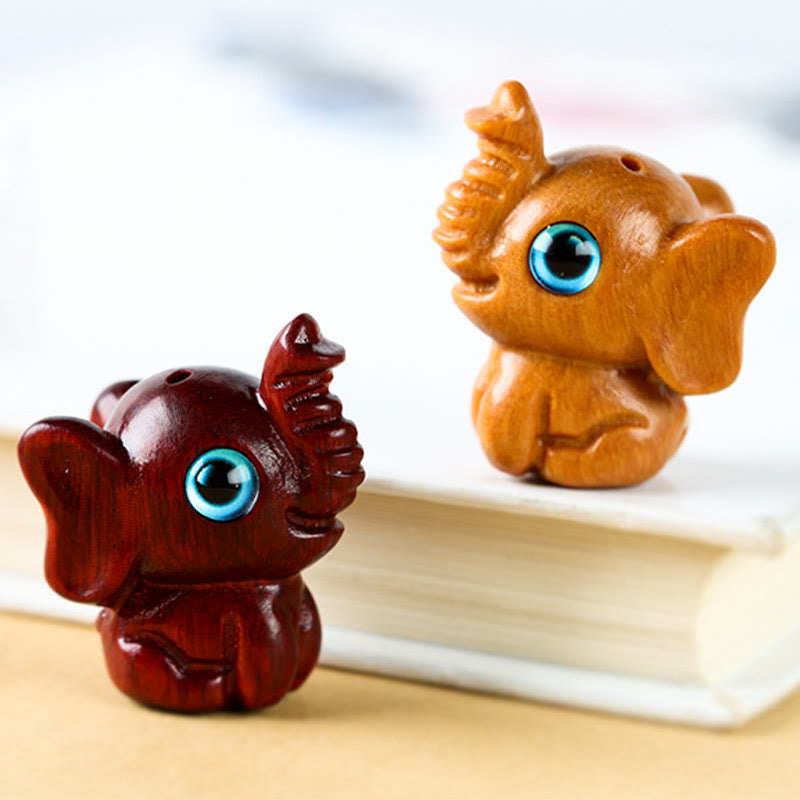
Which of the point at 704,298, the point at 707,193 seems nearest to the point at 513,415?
the point at 704,298

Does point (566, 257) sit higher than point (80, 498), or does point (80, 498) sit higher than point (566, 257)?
point (566, 257)

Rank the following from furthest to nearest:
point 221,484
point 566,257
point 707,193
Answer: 1. point 707,193
2. point 566,257
3. point 221,484

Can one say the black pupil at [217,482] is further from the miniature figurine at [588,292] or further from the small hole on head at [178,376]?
the miniature figurine at [588,292]

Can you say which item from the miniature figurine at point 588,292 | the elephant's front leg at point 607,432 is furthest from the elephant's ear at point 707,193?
the elephant's front leg at point 607,432

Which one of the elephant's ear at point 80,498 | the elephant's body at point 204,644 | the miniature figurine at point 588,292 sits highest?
the miniature figurine at point 588,292

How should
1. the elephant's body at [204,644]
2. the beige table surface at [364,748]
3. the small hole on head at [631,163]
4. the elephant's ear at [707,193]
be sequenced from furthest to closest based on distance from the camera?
1. the elephant's ear at [707,193]
2. the small hole on head at [631,163]
3. the elephant's body at [204,644]
4. the beige table surface at [364,748]

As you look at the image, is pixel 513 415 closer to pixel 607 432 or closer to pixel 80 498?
pixel 607 432

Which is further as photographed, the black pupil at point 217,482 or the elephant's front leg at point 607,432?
the elephant's front leg at point 607,432

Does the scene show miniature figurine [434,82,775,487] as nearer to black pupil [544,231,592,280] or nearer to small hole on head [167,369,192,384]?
black pupil [544,231,592,280]
